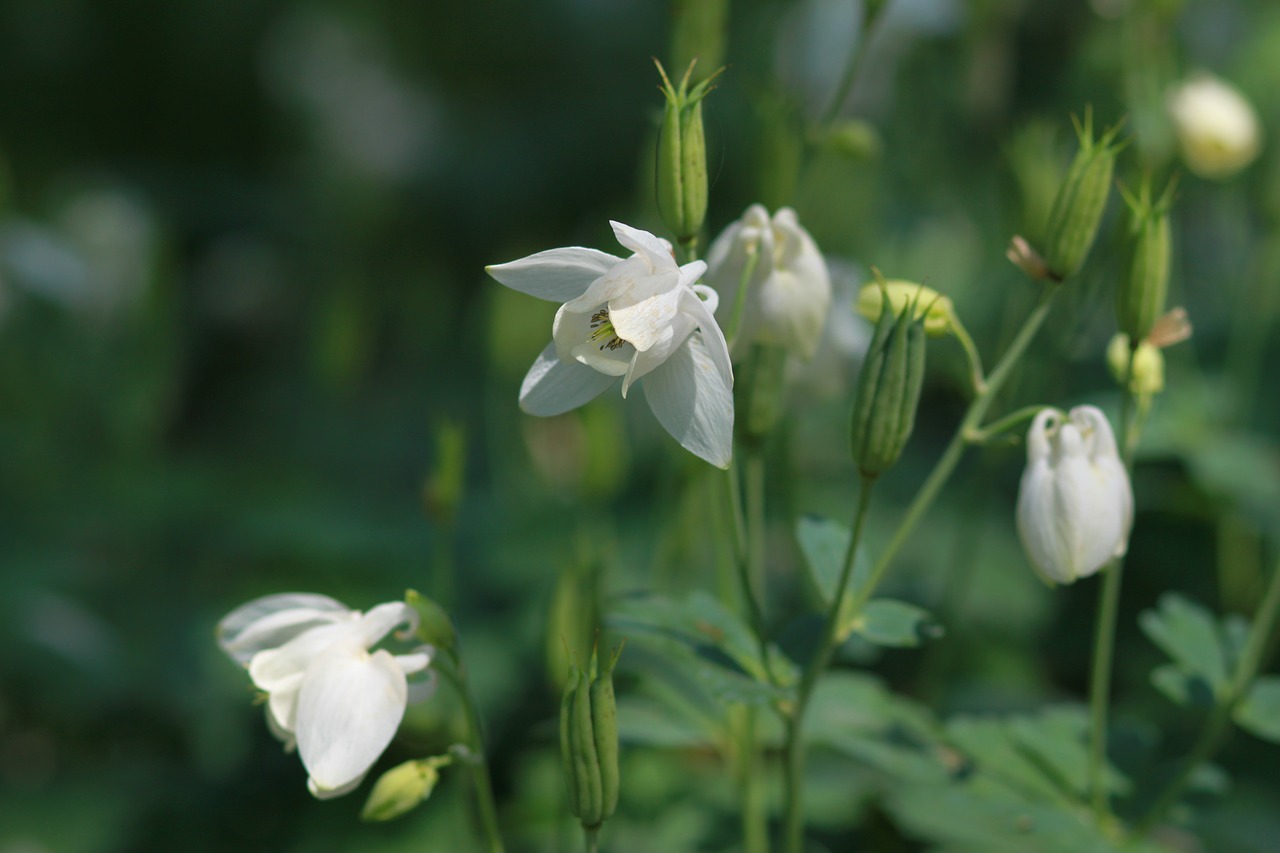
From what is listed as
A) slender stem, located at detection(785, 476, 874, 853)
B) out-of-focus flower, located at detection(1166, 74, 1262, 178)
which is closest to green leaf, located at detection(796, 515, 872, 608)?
slender stem, located at detection(785, 476, 874, 853)

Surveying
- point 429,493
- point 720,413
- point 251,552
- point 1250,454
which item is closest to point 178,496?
point 251,552

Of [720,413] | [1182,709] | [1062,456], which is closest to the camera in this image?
[720,413]

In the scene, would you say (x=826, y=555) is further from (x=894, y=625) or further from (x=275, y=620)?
(x=275, y=620)

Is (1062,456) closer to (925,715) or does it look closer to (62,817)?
(925,715)

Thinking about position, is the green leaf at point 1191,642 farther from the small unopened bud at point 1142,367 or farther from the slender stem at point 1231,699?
the small unopened bud at point 1142,367

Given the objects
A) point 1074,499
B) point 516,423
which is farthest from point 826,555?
point 516,423

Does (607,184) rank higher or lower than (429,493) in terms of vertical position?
higher

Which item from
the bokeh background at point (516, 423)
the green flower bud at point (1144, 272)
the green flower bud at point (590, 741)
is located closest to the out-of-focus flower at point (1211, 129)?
the bokeh background at point (516, 423)
